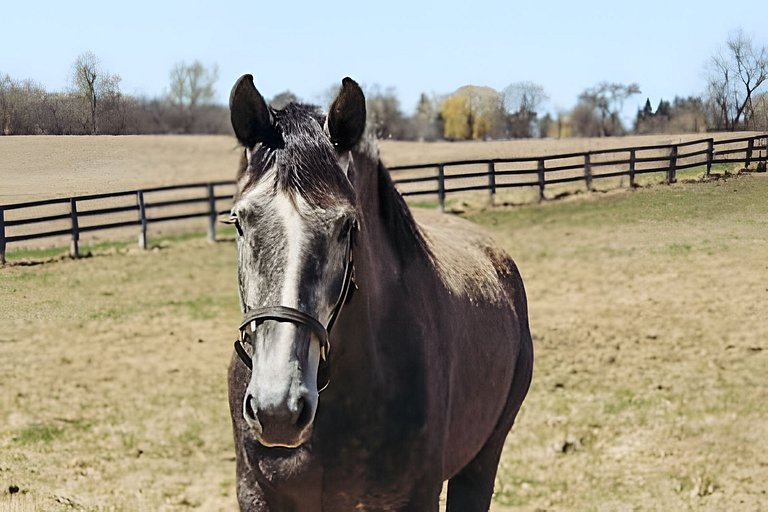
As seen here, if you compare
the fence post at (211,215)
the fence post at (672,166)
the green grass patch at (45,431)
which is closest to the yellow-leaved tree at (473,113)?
the fence post at (672,166)

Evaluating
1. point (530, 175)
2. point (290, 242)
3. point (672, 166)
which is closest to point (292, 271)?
point (290, 242)

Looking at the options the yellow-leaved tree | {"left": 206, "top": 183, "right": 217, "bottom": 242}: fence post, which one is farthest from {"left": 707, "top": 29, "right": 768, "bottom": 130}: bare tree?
{"left": 206, "top": 183, "right": 217, "bottom": 242}: fence post

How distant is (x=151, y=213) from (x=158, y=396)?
7733mm

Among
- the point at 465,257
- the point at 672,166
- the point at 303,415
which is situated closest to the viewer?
the point at 303,415

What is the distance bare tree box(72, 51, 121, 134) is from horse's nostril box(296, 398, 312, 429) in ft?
10.1

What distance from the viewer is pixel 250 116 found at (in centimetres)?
205

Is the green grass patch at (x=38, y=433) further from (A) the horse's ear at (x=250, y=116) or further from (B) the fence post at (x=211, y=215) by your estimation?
(B) the fence post at (x=211, y=215)

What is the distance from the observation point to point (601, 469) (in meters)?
4.99

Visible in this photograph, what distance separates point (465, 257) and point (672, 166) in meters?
3.39

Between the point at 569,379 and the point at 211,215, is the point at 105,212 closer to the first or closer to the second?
the point at 569,379

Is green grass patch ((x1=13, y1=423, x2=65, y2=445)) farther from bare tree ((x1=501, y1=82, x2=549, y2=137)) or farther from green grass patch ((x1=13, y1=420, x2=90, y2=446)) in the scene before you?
bare tree ((x1=501, y1=82, x2=549, y2=137))

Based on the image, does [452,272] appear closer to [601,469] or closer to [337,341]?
[337,341]

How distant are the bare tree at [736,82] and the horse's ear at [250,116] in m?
4.72

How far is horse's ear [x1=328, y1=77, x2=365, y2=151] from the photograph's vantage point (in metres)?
2.07
